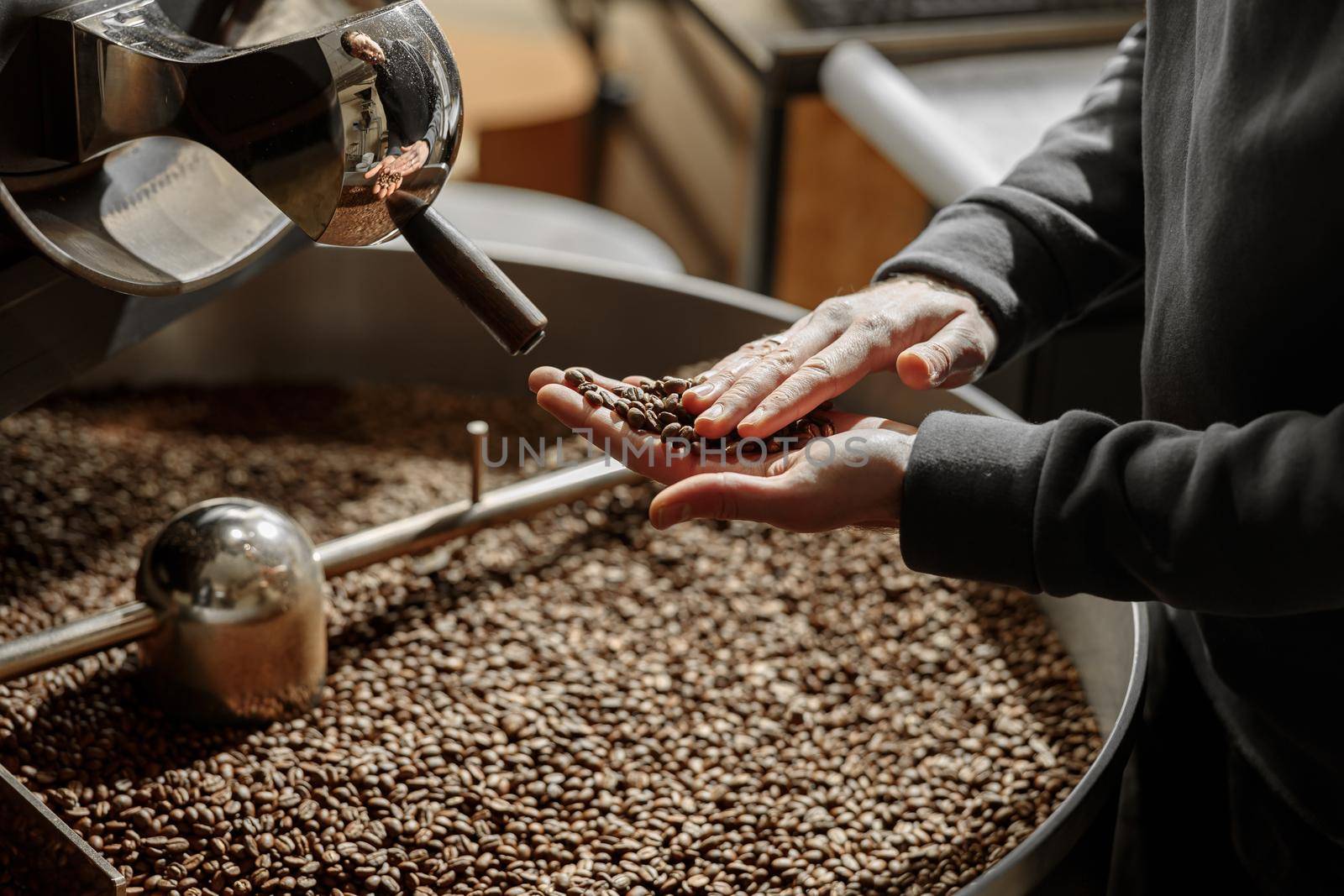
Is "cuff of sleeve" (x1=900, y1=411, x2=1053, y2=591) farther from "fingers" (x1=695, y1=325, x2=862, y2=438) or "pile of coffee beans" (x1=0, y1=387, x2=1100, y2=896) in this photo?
"pile of coffee beans" (x1=0, y1=387, x2=1100, y2=896)

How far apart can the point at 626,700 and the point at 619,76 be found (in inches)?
101

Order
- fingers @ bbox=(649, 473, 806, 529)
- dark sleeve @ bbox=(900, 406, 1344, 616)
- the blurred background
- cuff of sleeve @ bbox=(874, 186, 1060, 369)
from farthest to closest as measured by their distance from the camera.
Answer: the blurred background → cuff of sleeve @ bbox=(874, 186, 1060, 369) → fingers @ bbox=(649, 473, 806, 529) → dark sleeve @ bbox=(900, 406, 1344, 616)

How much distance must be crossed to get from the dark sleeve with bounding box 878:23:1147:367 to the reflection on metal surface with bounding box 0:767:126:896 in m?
0.66

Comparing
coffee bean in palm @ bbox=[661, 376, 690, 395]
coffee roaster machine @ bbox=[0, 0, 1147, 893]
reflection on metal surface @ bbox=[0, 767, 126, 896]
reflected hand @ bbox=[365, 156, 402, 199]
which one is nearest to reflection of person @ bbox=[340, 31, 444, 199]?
reflected hand @ bbox=[365, 156, 402, 199]

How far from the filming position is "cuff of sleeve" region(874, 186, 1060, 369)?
0.96 metres

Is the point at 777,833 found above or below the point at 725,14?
below

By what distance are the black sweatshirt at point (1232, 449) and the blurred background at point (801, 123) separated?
0.34 metres

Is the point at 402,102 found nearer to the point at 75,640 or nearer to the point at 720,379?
the point at 720,379

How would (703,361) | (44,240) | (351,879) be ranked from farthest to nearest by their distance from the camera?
(703,361), (351,879), (44,240)

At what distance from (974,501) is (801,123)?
1470 millimetres

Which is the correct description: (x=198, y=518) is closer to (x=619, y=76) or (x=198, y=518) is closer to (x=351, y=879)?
(x=351, y=879)

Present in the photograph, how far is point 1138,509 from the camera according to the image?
678 mm

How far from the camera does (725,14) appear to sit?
2225 millimetres

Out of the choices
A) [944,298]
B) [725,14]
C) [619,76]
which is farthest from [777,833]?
[619,76]
